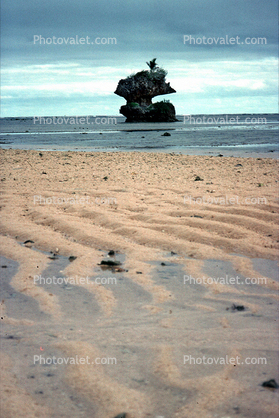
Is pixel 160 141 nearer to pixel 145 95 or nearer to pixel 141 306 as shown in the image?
pixel 141 306

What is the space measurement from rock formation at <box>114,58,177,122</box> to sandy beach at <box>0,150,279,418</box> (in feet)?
191

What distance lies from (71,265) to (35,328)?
113 centimetres

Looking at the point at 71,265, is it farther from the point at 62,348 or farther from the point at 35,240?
the point at 62,348

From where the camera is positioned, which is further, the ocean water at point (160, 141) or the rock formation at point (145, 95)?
the rock formation at point (145, 95)

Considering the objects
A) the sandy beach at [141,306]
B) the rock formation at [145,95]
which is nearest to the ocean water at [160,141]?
the sandy beach at [141,306]

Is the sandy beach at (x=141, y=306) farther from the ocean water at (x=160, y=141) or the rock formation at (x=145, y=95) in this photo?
the rock formation at (x=145, y=95)

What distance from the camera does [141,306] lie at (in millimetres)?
2736

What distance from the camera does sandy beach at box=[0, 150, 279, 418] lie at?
1810mm

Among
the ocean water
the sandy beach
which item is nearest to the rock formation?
the ocean water

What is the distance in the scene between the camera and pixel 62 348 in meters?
2.21

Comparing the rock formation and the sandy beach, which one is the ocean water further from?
the rock formation

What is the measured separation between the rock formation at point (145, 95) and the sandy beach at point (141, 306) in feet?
191

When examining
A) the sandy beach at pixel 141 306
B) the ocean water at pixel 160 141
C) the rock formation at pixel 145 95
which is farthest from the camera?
the rock formation at pixel 145 95

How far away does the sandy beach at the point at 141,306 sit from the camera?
181cm
